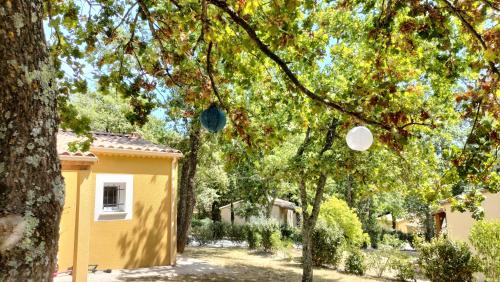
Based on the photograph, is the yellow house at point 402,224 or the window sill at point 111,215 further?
the yellow house at point 402,224

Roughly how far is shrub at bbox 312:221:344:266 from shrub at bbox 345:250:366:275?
998 millimetres

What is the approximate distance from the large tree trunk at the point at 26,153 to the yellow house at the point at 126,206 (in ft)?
36.2

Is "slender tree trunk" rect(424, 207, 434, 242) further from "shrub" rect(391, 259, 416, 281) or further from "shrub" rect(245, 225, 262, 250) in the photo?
"shrub" rect(391, 259, 416, 281)

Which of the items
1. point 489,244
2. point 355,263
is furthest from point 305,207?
point 489,244

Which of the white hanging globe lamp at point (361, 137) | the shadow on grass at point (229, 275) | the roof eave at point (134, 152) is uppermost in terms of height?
the roof eave at point (134, 152)

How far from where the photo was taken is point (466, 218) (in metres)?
16.6

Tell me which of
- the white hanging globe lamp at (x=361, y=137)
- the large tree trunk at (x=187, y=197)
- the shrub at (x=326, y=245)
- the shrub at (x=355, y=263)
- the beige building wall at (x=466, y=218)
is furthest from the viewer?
the large tree trunk at (x=187, y=197)

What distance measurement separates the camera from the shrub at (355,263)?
1803 centimetres

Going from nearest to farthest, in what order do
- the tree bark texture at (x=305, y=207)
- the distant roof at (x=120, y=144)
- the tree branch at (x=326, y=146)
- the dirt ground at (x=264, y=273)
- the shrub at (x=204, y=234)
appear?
1. the tree branch at (x=326, y=146)
2. the distant roof at (x=120, y=144)
3. the tree bark texture at (x=305, y=207)
4. the dirt ground at (x=264, y=273)
5. the shrub at (x=204, y=234)

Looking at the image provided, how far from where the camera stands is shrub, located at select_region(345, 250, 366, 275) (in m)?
18.0

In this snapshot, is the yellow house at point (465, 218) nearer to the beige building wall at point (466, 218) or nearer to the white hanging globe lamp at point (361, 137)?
the beige building wall at point (466, 218)

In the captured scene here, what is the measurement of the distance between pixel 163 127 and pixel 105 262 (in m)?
15.2

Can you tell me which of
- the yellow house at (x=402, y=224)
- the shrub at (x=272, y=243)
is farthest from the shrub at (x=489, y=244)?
the yellow house at (x=402, y=224)

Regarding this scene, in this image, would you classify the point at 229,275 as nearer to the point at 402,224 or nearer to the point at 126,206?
the point at 126,206
